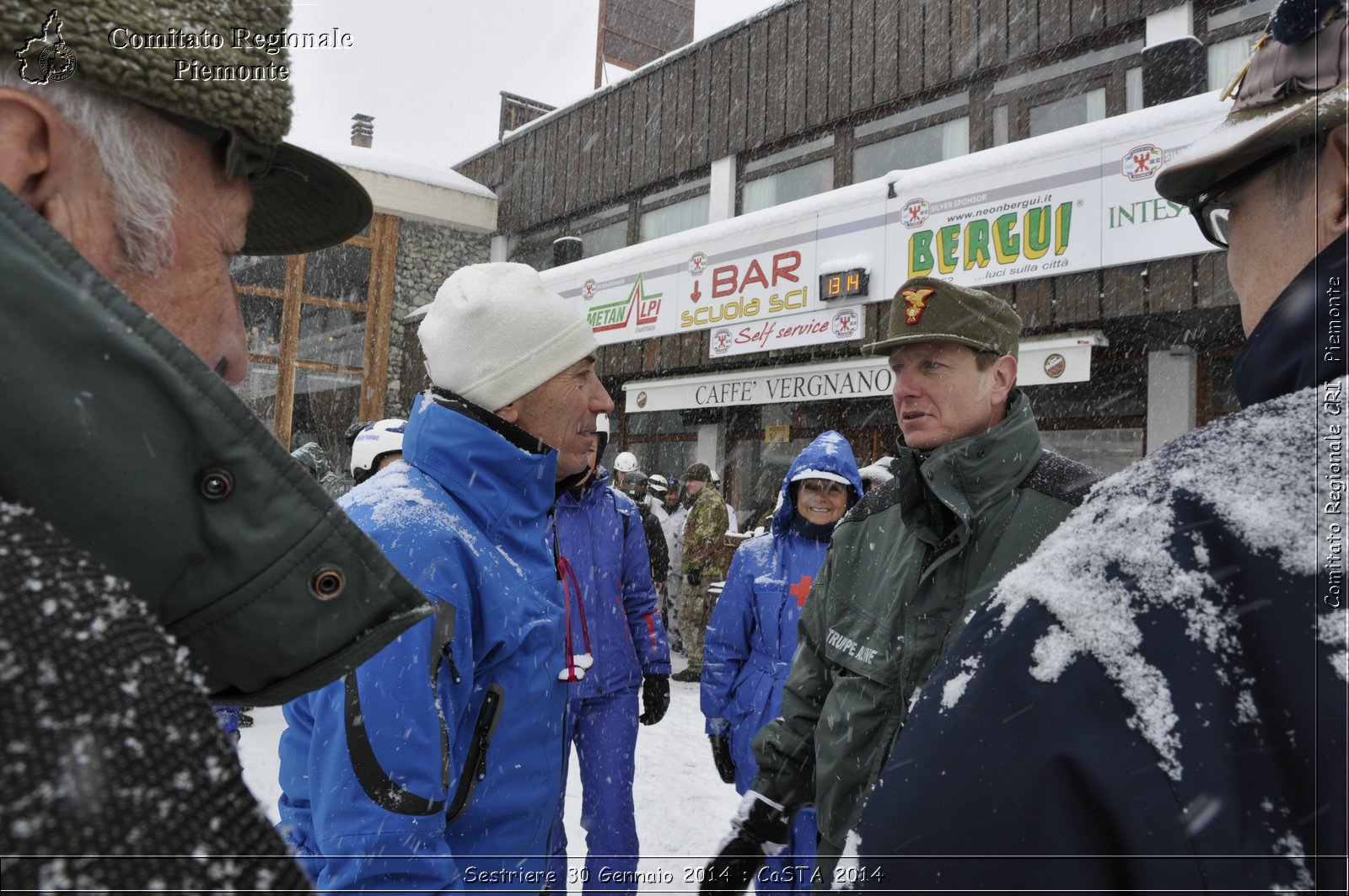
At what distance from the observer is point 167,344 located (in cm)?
65

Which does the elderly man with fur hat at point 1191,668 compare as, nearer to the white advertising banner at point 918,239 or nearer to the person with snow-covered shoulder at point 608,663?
the person with snow-covered shoulder at point 608,663

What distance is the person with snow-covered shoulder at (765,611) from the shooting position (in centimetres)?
419

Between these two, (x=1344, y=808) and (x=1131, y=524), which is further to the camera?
(x=1131, y=524)

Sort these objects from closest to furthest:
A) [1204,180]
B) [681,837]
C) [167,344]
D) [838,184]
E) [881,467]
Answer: [167,344] → [1204,180] → [681,837] → [881,467] → [838,184]

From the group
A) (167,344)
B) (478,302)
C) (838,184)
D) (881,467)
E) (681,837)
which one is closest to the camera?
(167,344)

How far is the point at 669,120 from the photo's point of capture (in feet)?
45.4

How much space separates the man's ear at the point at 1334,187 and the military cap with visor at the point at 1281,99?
0.02 metres

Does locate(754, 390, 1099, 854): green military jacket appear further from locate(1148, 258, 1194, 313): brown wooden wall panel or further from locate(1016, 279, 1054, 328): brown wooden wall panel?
locate(1016, 279, 1054, 328): brown wooden wall panel

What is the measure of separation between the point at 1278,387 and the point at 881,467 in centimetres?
581

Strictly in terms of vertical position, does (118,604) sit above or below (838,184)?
below

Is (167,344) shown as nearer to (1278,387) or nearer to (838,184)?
(1278,387)

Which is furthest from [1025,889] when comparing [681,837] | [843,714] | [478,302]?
[681,837]

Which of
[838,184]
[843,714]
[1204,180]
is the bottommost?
[843,714]

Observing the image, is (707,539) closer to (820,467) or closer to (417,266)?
(820,467)
